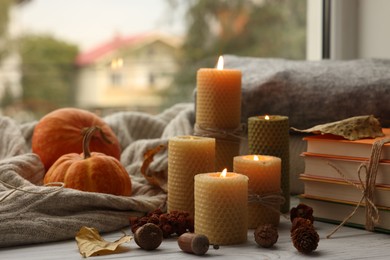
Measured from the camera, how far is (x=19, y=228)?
1109 millimetres

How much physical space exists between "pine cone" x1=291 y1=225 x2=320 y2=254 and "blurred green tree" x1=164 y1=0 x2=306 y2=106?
1472 mm

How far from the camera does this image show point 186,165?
1201 mm

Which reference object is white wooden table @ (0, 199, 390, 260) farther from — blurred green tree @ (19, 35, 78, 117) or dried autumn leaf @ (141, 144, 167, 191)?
blurred green tree @ (19, 35, 78, 117)

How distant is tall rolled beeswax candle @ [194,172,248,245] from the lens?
1.10 m

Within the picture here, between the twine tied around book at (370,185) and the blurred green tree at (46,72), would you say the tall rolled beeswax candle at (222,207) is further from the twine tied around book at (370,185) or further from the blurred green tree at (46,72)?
the blurred green tree at (46,72)

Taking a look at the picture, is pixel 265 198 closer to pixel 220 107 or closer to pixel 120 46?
pixel 220 107

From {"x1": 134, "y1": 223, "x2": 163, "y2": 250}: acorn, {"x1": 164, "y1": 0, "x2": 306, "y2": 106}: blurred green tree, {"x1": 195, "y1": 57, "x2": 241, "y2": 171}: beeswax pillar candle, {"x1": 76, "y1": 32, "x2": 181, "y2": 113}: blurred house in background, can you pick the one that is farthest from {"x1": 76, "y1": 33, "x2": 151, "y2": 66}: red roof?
{"x1": 134, "y1": 223, "x2": 163, "y2": 250}: acorn

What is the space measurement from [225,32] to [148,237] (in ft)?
5.73

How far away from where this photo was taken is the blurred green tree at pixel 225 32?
257 cm

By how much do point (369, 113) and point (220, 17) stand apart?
1457 mm

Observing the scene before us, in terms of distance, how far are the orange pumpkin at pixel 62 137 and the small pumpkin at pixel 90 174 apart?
126 mm

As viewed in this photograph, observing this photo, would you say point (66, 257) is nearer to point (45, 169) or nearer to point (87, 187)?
point (87, 187)

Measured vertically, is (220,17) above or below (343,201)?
above

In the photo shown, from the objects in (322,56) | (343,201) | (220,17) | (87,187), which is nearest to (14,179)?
(87,187)
